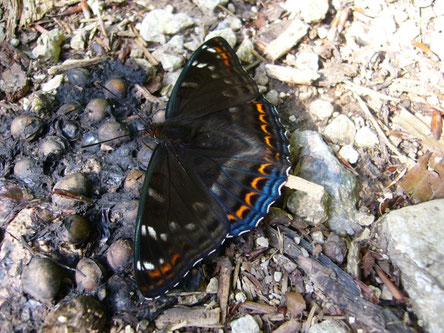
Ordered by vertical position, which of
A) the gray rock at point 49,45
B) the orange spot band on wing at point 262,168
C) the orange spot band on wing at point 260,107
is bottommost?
the orange spot band on wing at point 262,168

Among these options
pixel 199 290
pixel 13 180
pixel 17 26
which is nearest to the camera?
pixel 199 290

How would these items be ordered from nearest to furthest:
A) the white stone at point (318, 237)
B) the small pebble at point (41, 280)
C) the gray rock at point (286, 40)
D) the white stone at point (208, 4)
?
1. the small pebble at point (41, 280)
2. the white stone at point (318, 237)
3. the gray rock at point (286, 40)
4. the white stone at point (208, 4)

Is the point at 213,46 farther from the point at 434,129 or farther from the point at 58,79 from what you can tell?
the point at 434,129

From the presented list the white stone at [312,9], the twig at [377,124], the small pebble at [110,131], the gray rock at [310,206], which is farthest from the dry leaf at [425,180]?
the small pebble at [110,131]

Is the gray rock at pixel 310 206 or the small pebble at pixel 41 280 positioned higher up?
the gray rock at pixel 310 206

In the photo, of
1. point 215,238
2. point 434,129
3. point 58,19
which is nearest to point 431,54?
point 434,129

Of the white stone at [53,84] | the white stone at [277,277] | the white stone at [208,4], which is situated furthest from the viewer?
the white stone at [208,4]

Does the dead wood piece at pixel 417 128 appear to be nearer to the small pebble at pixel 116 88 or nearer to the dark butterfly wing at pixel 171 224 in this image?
the dark butterfly wing at pixel 171 224
